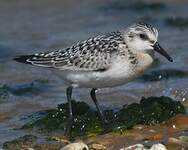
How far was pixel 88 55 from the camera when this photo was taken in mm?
8633

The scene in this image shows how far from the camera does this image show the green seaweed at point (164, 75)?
11.2 meters

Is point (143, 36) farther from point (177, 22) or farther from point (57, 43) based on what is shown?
point (177, 22)

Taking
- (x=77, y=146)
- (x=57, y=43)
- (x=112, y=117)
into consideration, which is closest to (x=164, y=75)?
(x=112, y=117)

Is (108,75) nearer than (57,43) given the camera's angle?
Yes

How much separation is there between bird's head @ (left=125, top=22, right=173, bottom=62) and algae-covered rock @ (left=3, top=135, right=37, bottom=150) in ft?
5.11

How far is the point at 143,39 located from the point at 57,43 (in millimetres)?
4746

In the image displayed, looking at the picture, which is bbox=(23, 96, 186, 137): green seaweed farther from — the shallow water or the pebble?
the pebble

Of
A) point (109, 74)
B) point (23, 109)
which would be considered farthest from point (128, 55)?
point (23, 109)

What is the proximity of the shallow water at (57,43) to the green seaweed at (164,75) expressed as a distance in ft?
0.10

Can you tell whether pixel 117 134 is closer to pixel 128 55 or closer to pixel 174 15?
pixel 128 55

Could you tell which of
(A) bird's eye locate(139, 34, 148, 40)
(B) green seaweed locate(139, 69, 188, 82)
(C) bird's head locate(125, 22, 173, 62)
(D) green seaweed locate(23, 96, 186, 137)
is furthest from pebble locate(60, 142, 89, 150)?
(B) green seaweed locate(139, 69, 188, 82)

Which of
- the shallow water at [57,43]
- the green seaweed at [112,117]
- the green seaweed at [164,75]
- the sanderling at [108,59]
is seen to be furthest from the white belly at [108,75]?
the green seaweed at [164,75]

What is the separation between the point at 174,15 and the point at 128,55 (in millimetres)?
6456

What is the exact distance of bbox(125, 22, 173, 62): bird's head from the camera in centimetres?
861
